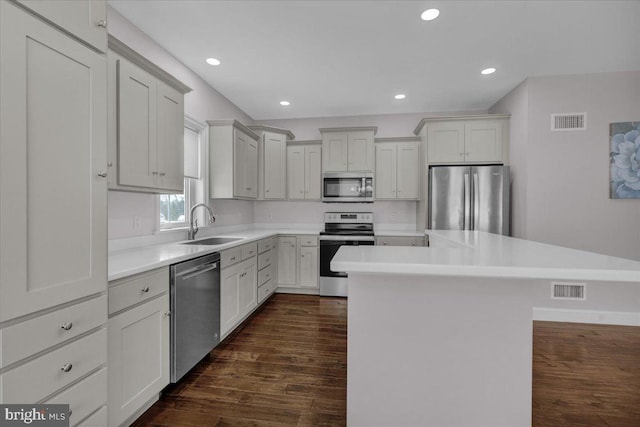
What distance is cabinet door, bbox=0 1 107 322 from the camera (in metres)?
0.93

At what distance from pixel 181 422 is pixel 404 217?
12.8 ft

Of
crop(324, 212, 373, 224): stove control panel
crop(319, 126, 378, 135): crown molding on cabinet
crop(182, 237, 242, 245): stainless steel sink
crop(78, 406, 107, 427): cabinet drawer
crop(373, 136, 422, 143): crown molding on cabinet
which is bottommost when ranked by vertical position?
crop(78, 406, 107, 427): cabinet drawer

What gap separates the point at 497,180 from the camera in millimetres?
3615

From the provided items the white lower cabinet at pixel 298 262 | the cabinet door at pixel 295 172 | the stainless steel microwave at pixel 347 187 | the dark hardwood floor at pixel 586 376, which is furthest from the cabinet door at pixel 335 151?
the dark hardwood floor at pixel 586 376

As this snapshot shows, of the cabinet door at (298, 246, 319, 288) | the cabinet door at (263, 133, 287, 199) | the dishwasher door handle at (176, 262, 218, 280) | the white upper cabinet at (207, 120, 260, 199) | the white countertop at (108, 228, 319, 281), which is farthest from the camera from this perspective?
the cabinet door at (263, 133, 287, 199)

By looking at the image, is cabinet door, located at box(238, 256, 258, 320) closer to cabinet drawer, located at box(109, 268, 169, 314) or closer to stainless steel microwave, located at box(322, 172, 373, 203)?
cabinet drawer, located at box(109, 268, 169, 314)

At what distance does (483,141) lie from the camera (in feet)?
12.7

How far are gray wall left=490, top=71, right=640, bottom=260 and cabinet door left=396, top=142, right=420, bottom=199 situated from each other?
1.34 meters

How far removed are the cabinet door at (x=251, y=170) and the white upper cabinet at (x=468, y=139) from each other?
2.51 meters

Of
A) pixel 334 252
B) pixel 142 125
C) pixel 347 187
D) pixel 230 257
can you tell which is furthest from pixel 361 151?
pixel 142 125

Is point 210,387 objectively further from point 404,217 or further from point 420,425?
point 404,217

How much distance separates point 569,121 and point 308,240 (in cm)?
361

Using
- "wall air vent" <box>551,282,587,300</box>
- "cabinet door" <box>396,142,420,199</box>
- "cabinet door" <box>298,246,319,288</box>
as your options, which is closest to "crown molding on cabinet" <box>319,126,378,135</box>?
"cabinet door" <box>396,142,420,199</box>

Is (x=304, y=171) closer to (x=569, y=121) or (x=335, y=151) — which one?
(x=335, y=151)
